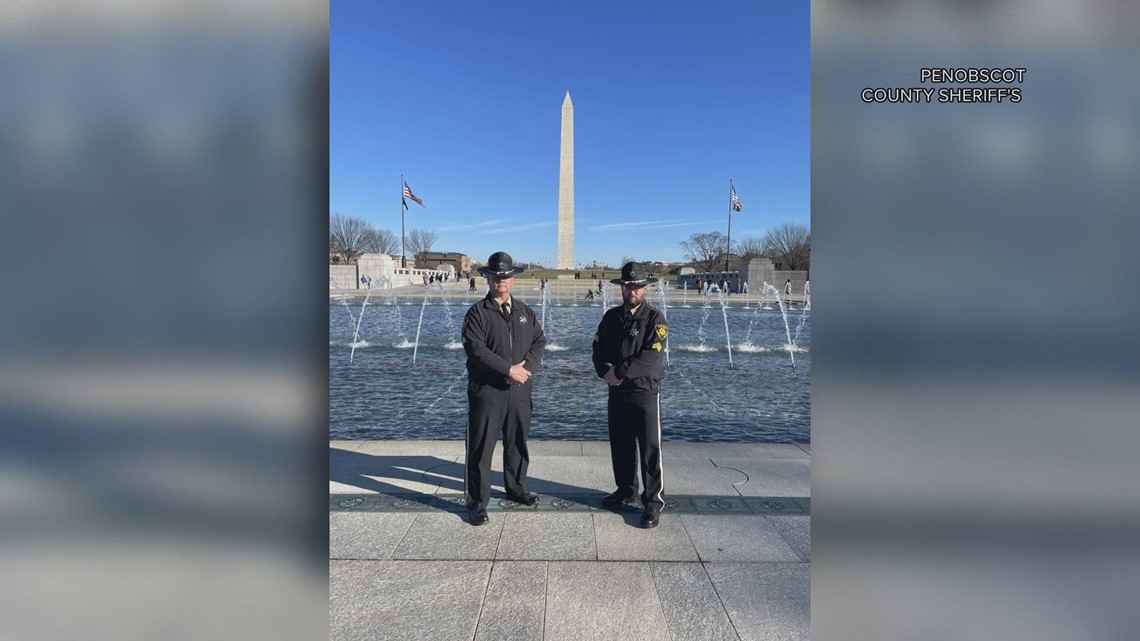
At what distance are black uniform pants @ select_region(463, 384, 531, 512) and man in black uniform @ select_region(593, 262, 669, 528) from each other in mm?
677

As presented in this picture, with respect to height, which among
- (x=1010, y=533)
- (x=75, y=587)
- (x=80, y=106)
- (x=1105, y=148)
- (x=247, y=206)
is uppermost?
(x=80, y=106)

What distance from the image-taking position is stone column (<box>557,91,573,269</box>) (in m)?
43.3

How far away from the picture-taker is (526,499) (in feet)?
13.4

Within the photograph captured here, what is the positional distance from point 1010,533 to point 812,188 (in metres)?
1.29

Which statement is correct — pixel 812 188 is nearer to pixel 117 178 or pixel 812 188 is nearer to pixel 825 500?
pixel 825 500

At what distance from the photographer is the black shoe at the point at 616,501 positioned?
404 centimetres

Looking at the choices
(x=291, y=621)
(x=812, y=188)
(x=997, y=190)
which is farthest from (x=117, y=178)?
(x=997, y=190)

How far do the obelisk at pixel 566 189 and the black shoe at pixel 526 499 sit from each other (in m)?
42.4

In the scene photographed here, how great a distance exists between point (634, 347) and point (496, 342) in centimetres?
105

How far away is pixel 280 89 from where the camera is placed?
1.52m

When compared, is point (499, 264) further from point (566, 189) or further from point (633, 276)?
point (566, 189)

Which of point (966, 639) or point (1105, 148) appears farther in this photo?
point (966, 639)

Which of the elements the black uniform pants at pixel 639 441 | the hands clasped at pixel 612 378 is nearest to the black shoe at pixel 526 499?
the black uniform pants at pixel 639 441

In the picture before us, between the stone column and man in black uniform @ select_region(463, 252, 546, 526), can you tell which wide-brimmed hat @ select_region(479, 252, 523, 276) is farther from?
the stone column
